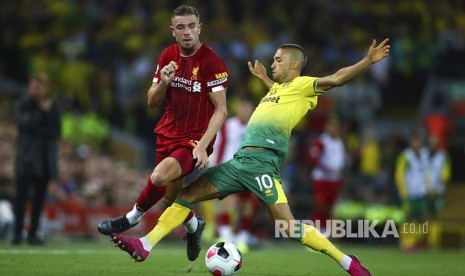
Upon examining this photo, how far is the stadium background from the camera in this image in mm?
23875

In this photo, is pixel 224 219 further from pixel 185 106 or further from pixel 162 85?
pixel 162 85

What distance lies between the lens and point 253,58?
25438 millimetres

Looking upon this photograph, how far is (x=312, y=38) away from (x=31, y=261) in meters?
14.9

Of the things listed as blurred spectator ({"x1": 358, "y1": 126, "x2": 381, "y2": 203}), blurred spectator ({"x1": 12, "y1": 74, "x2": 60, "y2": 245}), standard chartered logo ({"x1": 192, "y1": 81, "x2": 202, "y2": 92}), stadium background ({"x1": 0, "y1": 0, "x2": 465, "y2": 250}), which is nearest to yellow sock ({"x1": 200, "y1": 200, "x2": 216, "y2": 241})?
stadium background ({"x1": 0, "y1": 0, "x2": 465, "y2": 250})

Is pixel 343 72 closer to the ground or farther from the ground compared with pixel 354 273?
farther from the ground

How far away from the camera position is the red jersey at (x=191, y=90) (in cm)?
1144

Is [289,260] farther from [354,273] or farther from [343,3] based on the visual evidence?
[343,3]

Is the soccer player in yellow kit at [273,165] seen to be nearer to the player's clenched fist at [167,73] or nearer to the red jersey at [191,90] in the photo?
the red jersey at [191,90]

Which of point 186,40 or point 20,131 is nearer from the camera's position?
point 186,40

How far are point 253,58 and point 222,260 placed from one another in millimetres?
14906

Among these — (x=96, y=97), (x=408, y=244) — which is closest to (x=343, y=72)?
(x=408, y=244)

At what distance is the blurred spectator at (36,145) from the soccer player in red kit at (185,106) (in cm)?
563

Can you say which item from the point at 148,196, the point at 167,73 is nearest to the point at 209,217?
the point at 148,196

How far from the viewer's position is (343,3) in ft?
90.6
